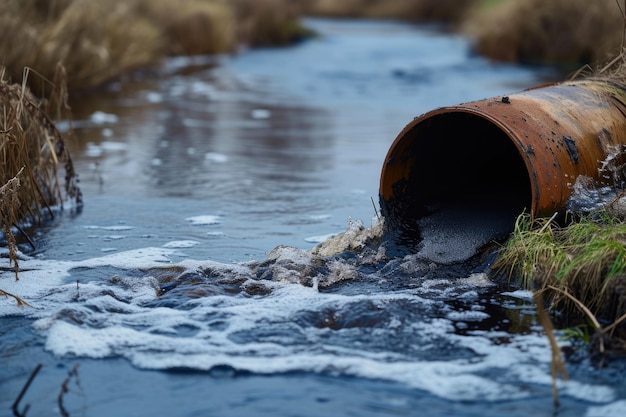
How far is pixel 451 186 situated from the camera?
625cm

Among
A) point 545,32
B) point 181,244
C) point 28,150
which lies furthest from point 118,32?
point 181,244

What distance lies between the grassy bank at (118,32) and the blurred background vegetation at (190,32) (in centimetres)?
2

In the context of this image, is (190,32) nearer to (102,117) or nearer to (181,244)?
(102,117)

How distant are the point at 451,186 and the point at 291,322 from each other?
7.22 ft

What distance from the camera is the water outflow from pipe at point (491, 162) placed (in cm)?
524

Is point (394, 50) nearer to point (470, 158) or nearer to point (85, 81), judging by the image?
point (85, 81)

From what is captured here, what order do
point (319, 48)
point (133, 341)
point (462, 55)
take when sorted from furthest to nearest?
point (319, 48), point (462, 55), point (133, 341)

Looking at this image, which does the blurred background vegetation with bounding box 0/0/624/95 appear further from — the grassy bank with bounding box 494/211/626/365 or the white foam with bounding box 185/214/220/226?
the grassy bank with bounding box 494/211/626/365

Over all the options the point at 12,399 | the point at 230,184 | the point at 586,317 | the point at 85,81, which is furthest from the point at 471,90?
the point at 12,399

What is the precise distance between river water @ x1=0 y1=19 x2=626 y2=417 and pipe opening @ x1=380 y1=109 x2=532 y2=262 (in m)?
0.27

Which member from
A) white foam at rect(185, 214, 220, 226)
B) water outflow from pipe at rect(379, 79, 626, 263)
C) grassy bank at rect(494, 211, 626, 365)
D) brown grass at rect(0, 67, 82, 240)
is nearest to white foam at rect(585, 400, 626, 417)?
grassy bank at rect(494, 211, 626, 365)

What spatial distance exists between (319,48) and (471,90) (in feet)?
33.5

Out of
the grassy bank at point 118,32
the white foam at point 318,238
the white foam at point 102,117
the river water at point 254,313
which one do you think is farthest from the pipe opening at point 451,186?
the white foam at point 102,117

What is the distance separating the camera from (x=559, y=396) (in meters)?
3.67
